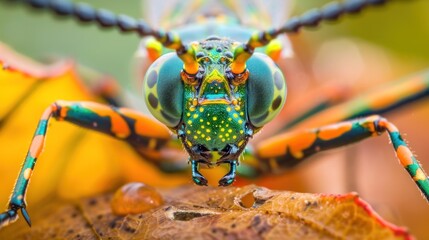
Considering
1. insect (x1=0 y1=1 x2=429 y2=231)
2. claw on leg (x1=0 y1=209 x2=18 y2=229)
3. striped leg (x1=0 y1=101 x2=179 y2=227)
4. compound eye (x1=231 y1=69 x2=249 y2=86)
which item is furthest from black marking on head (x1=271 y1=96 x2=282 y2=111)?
claw on leg (x1=0 y1=209 x2=18 y2=229)

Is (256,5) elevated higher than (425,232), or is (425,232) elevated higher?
(256,5)

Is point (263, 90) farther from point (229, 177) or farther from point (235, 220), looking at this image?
point (235, 220)

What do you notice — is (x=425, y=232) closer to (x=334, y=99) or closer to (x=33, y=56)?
(x=334, y=99)

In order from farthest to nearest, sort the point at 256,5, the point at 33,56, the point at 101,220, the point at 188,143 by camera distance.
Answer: the point at 33,56 → the point at 256,5 → the point at 188,143 → the point at 101,220

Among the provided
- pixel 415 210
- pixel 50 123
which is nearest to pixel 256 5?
pixel 415 210

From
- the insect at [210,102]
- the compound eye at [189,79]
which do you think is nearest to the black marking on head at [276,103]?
the insect at [210,102]

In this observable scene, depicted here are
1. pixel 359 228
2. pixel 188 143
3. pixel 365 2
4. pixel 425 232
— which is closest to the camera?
pixel 359 228

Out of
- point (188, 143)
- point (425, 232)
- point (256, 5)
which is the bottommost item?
point (425, 232)
